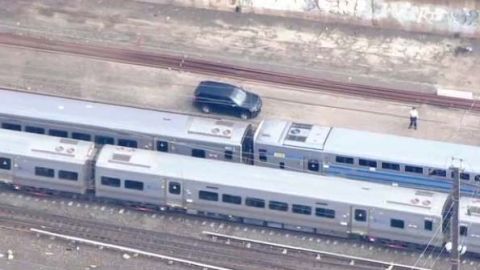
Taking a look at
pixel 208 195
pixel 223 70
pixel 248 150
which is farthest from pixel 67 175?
pixel 223 70

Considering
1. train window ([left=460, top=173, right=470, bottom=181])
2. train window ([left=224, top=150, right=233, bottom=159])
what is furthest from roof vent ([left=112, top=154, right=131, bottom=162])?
train window ([left=460, top=173, right=470, bottom=181])

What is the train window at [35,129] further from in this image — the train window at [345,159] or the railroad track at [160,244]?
the train window at [345,159]

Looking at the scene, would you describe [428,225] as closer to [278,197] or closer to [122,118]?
[278,197]

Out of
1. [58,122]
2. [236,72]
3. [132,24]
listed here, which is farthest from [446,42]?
[58,122]

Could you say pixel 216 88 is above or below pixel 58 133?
above

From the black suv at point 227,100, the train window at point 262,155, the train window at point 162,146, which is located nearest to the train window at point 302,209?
the train window at point 262,155

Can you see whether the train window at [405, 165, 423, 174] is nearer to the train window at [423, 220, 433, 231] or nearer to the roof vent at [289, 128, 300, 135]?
the train window at [423, 220, 433, 231]

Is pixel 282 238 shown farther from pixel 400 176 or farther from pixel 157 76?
pixel 157 76
